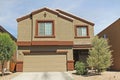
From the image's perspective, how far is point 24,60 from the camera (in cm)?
3609

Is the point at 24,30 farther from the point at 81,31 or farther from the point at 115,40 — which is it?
the point at 115,40

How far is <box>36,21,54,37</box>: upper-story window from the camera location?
36875 mm

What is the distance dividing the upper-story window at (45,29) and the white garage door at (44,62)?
281cm

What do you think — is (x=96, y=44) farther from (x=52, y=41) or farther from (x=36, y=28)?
(x=36, y=28)

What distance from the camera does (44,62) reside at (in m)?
36.2

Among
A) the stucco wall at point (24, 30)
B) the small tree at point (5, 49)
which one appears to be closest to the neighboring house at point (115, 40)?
the stucco wall at point (24, 30)

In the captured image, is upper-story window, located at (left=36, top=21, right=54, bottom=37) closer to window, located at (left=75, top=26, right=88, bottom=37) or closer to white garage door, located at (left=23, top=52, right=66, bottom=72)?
white garage door, located at (left=23, top=52, right=66, bottom=72)

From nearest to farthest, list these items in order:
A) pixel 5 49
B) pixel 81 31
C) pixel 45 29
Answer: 1. pixel 5 49
2. pixel 45 29
3. pixel 81 31

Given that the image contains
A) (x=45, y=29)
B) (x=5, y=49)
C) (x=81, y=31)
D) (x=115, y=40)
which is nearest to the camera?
(x=5, y=49)

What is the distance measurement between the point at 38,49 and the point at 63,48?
11.8 ft

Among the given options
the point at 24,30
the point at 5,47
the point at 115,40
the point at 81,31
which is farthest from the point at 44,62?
the point at 115,40

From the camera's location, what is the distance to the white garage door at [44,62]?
3594 cm

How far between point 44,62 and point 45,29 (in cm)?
483

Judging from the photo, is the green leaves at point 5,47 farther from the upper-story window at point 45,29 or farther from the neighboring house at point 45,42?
the upper-story window at point 45,29
